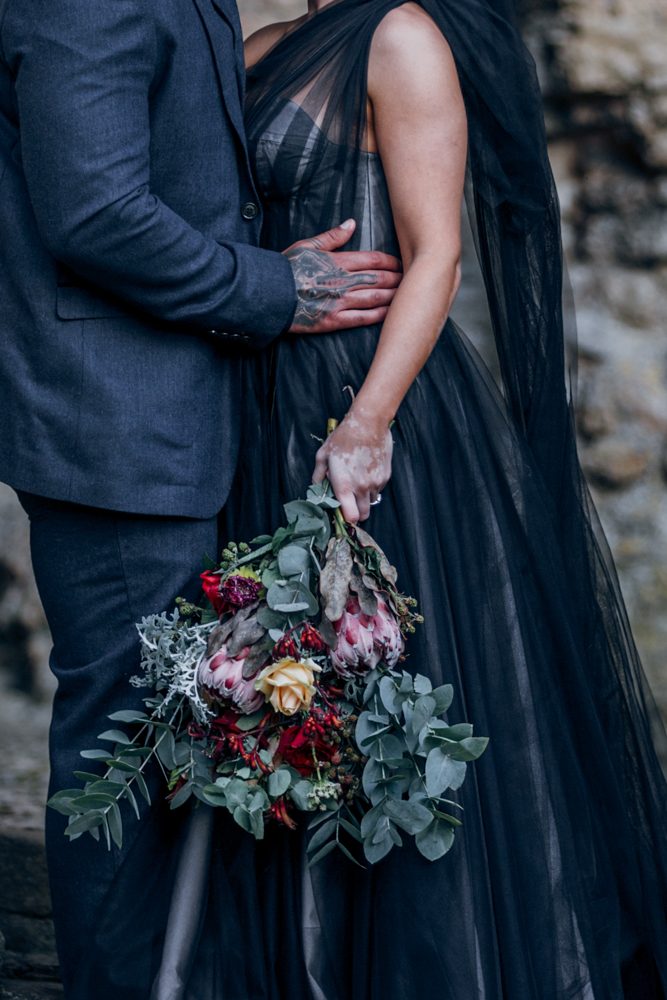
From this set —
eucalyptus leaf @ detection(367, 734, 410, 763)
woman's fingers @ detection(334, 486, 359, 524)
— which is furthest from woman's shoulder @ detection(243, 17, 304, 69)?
eucalyptus leaf @ detection(367, 734, 410, 763)

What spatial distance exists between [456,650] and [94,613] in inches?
20.4

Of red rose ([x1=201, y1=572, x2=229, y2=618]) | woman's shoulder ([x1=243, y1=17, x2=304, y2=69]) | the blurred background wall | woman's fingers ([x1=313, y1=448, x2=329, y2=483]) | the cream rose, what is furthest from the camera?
the blurred background wall

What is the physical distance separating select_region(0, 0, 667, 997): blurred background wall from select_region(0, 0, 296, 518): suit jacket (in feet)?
3.64

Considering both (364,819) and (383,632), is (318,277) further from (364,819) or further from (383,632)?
(364,819)

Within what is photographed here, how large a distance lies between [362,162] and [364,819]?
91 cm

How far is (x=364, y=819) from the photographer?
3.59 feet

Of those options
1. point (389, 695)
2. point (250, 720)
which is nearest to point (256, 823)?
point (250, 720)

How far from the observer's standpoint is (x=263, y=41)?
5.16ft

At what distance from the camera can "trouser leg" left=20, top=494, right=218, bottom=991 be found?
1218 millimetres

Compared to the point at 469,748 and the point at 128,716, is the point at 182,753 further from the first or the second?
the point at 469,748

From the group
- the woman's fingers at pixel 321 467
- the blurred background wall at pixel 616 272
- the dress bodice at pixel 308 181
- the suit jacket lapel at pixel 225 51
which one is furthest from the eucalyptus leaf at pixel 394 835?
the blurred background wall at pixel 616 272

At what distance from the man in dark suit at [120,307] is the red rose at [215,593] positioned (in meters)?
0.11

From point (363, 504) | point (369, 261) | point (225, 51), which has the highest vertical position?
point (225, 51)

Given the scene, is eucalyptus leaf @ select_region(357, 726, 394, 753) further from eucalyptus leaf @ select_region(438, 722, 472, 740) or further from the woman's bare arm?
the woman's bare arm
